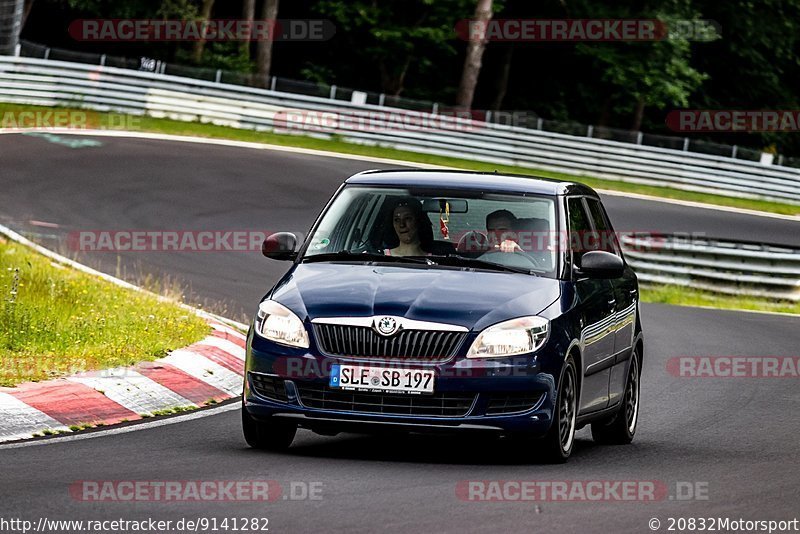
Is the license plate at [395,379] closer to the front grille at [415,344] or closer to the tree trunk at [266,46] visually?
the front grille at [415,344]

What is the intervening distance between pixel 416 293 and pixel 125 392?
2529mm

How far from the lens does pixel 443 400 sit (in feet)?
27.2

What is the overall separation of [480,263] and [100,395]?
2573 millimetres

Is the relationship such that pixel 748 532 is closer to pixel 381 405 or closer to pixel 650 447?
pixel 381 405

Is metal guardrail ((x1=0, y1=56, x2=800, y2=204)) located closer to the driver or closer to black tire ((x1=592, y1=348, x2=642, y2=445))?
black tire ((x1=592, y1=348, x2=642, y2=445))

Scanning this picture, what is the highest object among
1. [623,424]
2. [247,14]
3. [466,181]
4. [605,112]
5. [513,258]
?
[247,14]

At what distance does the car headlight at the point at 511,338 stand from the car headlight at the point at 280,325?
2.99 feet

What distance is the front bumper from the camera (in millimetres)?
8273

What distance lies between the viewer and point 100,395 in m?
9.88

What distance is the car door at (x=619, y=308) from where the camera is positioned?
10086 mm

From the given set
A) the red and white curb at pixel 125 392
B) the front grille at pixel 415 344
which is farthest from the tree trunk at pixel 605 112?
the front grille at pixel 415 344

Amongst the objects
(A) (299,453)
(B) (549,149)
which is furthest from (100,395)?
(B) (549,149)
